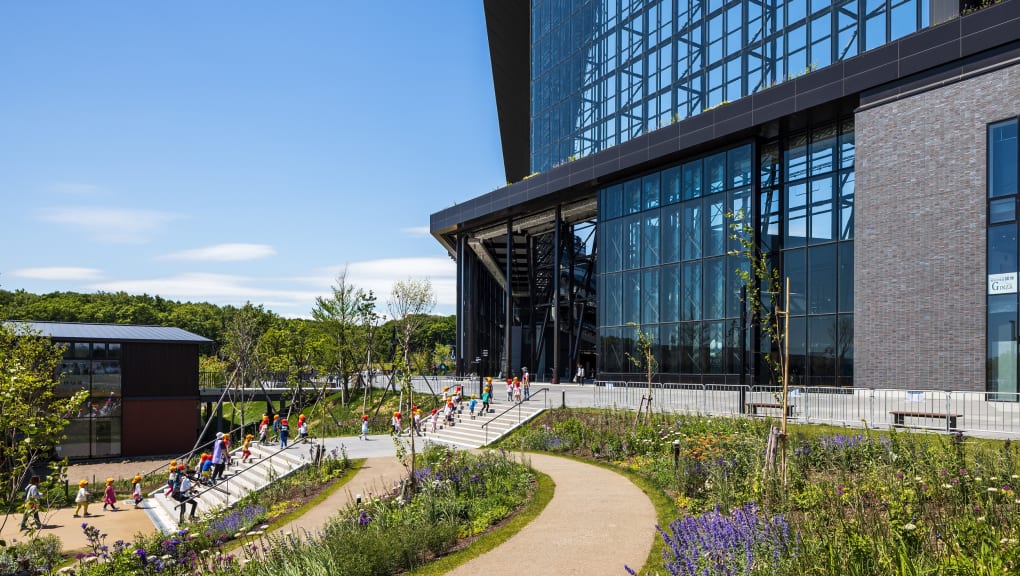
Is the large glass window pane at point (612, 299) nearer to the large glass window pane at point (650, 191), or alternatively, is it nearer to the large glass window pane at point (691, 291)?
the large glass window pane at point (650, 191)

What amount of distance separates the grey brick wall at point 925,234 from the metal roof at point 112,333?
36.1 m

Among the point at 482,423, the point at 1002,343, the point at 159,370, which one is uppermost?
the point at 1002,343

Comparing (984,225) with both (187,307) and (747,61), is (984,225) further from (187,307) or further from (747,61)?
(187,307)

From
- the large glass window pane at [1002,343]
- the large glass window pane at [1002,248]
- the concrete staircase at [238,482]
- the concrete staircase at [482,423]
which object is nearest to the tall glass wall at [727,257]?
the large glass window pane at [1002,343]

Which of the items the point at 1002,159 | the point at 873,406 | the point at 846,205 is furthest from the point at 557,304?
the point at 1002,159

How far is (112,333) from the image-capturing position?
4184cm

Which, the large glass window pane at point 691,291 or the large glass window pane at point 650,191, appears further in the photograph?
the large glass window pane at point 650,191

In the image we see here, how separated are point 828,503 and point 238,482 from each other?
23459 millimetres

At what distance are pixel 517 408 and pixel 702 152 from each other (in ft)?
55.2

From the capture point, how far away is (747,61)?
36.8m

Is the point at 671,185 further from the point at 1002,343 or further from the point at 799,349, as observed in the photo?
the point at 1002,343

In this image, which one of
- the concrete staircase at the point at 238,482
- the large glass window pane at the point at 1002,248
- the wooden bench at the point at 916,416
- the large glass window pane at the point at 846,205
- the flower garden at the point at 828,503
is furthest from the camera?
the large glass window pane at the point at 846,205

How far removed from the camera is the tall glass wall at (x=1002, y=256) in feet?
78.4

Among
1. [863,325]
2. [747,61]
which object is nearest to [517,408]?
[863,325]
